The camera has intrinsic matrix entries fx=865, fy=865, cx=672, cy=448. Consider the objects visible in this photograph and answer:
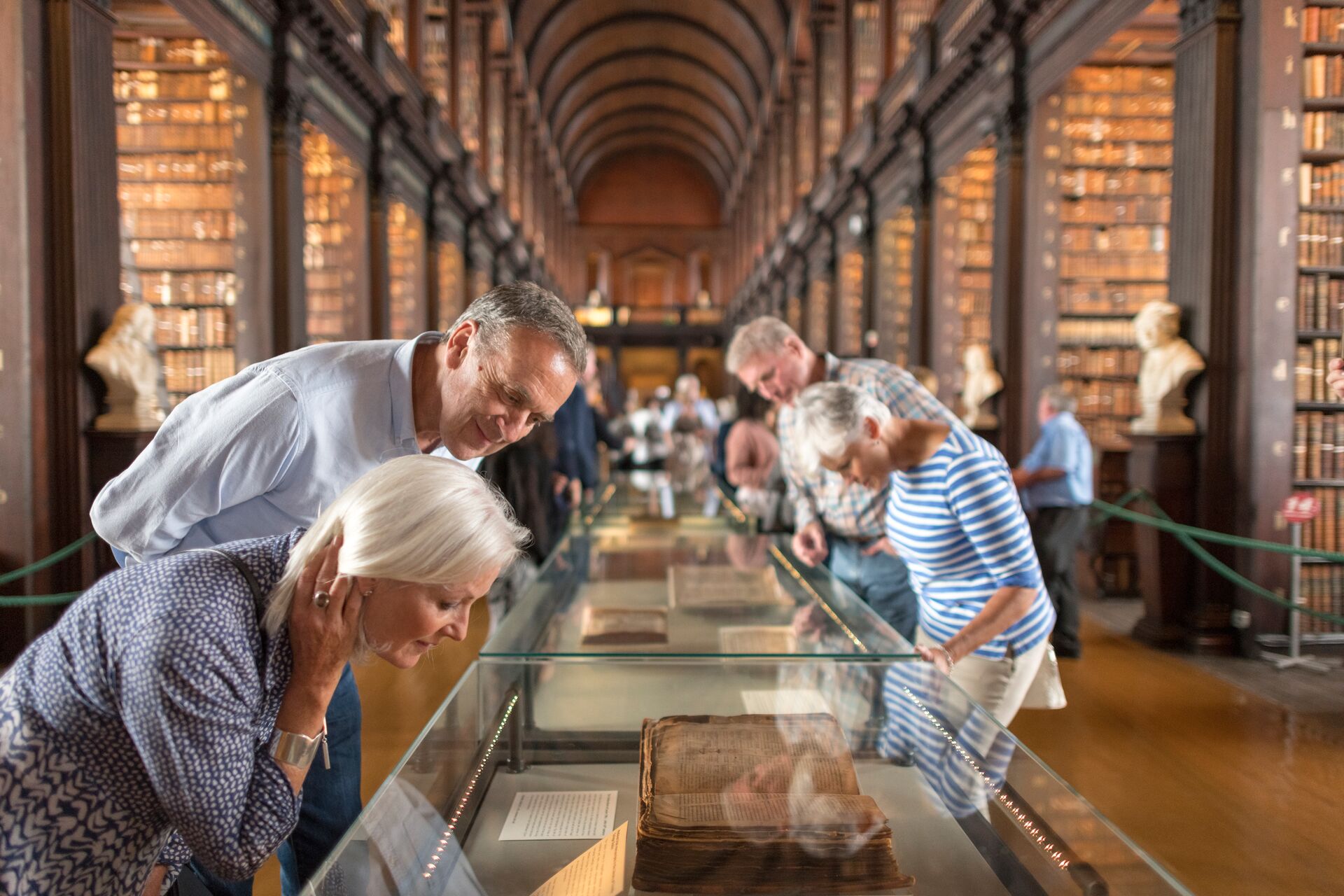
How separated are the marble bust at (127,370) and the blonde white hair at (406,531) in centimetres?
427

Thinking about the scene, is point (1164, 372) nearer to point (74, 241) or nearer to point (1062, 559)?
point (1062, 559)

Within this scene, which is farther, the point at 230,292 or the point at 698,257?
the point at 698,257

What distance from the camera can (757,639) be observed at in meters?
2.09

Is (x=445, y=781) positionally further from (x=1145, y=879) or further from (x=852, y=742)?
(x=1145, y=879)

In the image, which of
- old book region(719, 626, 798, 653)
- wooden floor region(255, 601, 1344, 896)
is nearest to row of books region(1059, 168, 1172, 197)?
wooden floor region(255, 601, 1344, 896)

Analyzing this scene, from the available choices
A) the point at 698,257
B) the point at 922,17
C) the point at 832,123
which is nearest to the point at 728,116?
the point at 698,257

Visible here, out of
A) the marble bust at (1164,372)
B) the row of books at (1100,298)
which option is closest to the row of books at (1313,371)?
the marble bust at (1164,372)

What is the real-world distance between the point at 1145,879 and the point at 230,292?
24.1 ft

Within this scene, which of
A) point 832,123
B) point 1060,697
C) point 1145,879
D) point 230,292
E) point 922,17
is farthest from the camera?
point 832,123

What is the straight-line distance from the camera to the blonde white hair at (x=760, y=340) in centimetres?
312

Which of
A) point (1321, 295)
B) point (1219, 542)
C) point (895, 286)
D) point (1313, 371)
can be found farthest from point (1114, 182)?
point (1219, 542)

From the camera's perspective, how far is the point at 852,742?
1521mm

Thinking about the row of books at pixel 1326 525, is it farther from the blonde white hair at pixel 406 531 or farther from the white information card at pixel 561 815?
the blonde white hair at pixel 406 531

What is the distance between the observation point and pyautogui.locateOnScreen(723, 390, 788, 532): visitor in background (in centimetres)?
492
